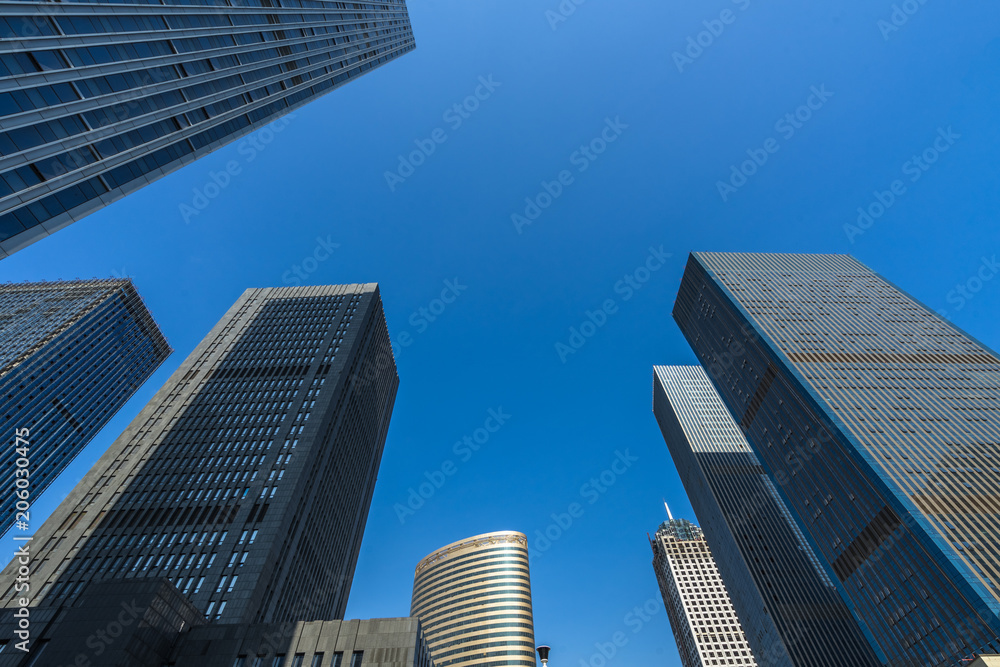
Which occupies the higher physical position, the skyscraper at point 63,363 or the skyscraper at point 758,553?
the skyscraper at point 63,363

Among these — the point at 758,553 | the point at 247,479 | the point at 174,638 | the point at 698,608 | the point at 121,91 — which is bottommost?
the point at 174,638

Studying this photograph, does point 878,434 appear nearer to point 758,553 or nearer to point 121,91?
point 758,553

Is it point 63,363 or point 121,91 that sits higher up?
point 63,363

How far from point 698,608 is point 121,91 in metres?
207

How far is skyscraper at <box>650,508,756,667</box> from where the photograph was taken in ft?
533

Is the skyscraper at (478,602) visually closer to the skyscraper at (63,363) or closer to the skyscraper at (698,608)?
the skyscraper at (698,608)

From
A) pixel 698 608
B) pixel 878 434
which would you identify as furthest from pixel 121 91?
pixel 698 608

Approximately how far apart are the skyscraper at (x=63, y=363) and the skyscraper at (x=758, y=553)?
624ft

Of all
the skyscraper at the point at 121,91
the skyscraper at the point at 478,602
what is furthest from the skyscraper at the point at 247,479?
the skyscraper at the point at 121,91

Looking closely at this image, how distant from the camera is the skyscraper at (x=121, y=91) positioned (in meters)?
38.3

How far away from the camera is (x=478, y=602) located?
14188 centimetres

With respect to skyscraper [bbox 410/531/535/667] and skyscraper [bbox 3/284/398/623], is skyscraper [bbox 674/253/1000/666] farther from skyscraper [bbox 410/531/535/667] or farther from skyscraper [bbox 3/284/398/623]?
skyscraper [bbox 3/284/398/623]

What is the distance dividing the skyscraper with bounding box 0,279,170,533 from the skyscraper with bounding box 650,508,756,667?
674ft

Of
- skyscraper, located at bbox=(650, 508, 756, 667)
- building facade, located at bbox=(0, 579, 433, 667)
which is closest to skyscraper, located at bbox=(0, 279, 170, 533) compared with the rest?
building facade, located at bbox=(0, 579, 433, 667)
